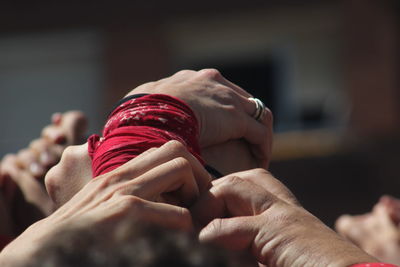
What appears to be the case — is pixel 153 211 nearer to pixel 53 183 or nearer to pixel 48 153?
pixel 53 183

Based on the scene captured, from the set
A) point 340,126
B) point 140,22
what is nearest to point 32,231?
point 340,126

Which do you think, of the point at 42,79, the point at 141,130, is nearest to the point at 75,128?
the point at 141,130

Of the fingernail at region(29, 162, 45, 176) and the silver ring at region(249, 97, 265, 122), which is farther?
the fingernail at region(29, 162, 45, 176)

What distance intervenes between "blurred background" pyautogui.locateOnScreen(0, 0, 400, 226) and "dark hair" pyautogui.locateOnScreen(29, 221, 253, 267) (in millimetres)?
8273

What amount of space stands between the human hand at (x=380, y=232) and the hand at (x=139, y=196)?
1.79 metres

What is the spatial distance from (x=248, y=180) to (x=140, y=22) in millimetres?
9967

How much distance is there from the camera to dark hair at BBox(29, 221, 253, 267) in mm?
1232

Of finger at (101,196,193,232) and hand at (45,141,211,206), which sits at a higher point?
finger at (101,196,193,232)

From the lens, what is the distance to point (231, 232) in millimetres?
1756

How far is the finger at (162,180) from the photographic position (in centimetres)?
174

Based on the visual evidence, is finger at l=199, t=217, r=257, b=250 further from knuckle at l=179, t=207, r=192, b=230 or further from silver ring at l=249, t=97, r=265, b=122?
silver ring at l=249, t=97, r=265, b=122

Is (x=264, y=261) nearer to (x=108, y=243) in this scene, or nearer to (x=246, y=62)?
(x=108, y=243)

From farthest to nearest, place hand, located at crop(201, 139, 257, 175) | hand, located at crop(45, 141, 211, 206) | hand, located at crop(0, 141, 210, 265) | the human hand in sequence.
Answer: the human hand → hand, located at crop(201, 139, 257, 175) → hand, located at crop(45, 141, 211, 206) → hand, located at crop(0, 141, 210, 265)

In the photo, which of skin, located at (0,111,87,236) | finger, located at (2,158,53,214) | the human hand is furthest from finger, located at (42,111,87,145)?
the human hand
